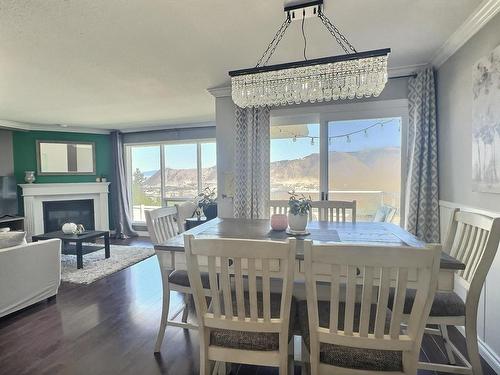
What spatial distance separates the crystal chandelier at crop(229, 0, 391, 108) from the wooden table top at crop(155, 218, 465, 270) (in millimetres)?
1058

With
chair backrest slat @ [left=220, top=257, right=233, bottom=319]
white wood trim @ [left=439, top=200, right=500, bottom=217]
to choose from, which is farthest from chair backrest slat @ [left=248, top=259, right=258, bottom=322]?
white wood trim @ [left=439, top=200, right=500, bottom=217]

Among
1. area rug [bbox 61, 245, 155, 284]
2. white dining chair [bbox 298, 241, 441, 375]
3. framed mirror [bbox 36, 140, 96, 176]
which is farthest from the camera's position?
framed mirror [bbox 36, 140, 96, 176]

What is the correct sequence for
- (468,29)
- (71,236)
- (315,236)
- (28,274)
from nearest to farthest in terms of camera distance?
1. (315,236)
2. (468,29)
3. (28,274)
4. (71,236)

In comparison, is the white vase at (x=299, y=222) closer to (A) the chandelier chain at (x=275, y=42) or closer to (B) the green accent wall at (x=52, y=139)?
(A) the chandelier chain at (x=275, y=42)

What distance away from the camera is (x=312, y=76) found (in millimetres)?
2004

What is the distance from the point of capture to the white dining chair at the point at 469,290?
4.63 ft

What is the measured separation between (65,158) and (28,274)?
12.6ft

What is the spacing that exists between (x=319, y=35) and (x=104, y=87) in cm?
260

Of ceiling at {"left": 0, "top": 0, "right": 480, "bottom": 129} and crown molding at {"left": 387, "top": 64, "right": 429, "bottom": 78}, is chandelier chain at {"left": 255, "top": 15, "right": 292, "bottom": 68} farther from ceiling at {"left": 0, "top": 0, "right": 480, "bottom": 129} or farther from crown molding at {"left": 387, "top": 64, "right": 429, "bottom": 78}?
crown molding at {"left": 387, "top": 64, "right": 429, "bottom": 78}

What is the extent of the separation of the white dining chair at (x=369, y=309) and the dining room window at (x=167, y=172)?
4.70 m

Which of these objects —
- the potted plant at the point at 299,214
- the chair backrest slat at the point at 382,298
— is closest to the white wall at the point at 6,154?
the potted plant at the point at 299,214

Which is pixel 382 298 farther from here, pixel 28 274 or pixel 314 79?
pixel 28 274

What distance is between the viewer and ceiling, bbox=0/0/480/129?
1820 mm

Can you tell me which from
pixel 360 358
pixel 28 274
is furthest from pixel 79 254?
pixel 360 358
